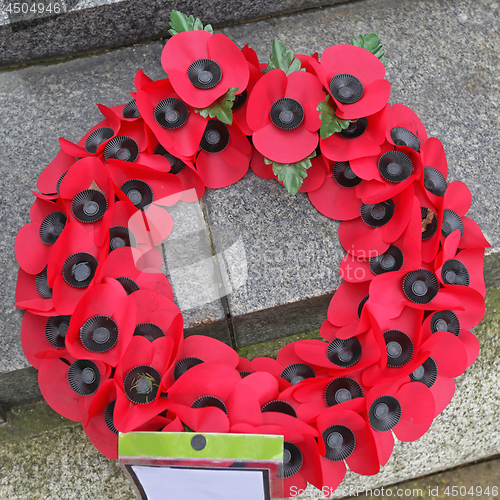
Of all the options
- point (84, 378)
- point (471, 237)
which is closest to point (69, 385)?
point (84, 378)

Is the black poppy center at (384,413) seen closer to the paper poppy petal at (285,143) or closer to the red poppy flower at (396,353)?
the red poppy flower at (396,353)

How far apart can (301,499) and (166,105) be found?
156cm

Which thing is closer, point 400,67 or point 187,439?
point 187,439

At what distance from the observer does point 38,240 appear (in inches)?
59.3

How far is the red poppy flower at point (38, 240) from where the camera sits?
4.86 feet

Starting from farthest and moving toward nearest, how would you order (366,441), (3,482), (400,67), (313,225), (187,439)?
(400,67), (3,482), (313,225), (366,441), (187,439)

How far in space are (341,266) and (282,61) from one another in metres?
0.70

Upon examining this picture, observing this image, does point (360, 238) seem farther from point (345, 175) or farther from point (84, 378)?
point (84, 378)

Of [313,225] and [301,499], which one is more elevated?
[313,225]

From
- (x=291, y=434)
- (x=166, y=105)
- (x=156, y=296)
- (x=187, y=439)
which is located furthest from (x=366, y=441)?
(x=166, y=105)

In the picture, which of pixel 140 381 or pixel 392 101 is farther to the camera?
pixel 392 101

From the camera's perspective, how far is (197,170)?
1613 mm

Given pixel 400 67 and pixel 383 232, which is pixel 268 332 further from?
pixel 400 67

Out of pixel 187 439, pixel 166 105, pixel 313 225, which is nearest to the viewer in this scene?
pixel 187 439
